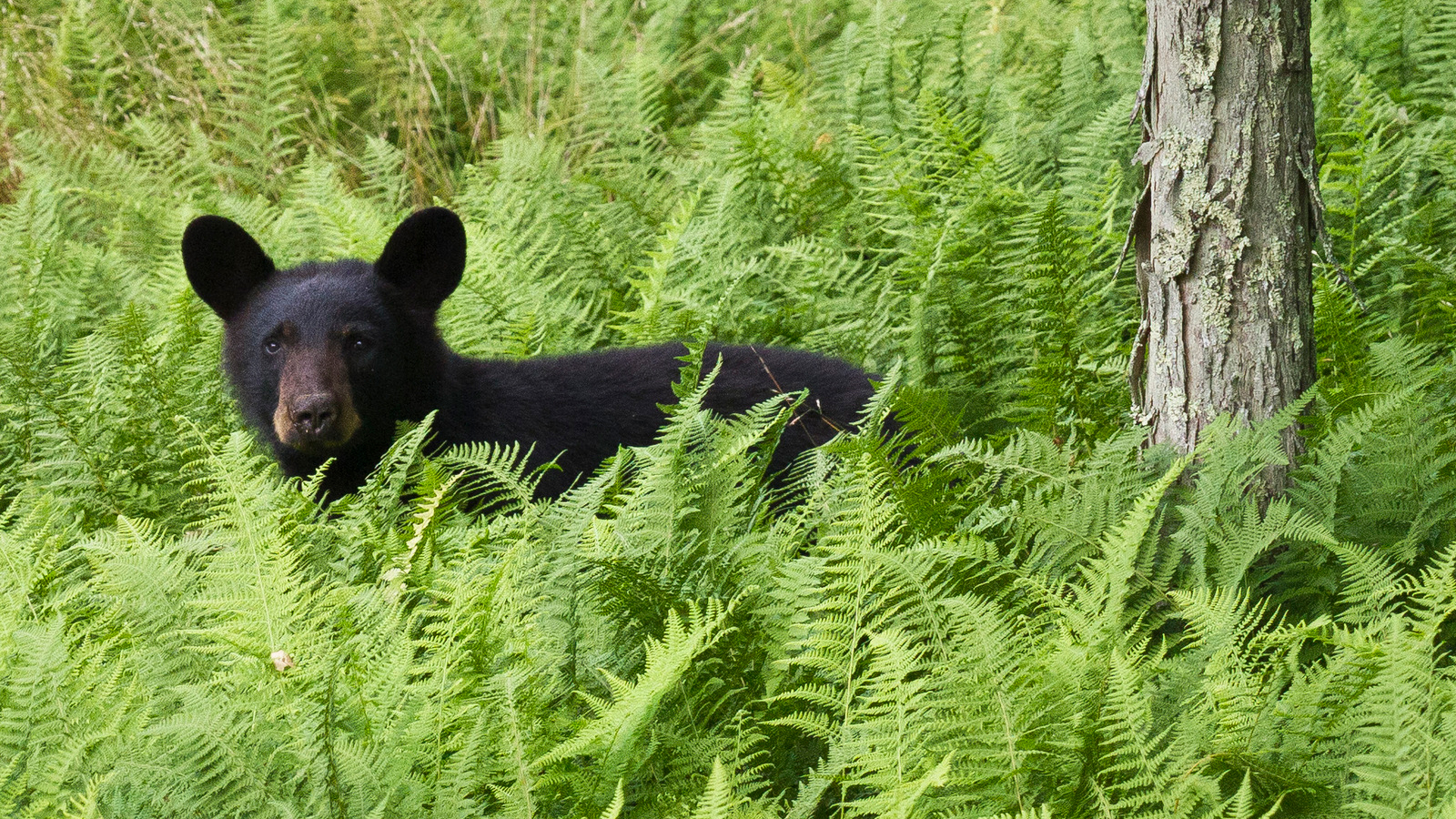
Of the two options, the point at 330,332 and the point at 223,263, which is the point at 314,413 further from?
the point at 223,263

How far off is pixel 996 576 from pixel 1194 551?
0.73 meters

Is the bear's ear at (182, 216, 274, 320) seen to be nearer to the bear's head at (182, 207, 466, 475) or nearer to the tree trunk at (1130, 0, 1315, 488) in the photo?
the bear's head at (182, 207, 466, 475)

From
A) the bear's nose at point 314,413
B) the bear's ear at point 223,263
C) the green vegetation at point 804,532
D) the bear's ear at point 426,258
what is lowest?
the green vegetation at point 804,532

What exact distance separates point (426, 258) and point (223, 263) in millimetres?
905

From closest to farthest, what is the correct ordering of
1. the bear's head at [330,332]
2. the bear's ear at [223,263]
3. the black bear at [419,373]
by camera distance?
the bear's head at [330,332] < the black bear at [419,373] < the bear's ear at [223,263]

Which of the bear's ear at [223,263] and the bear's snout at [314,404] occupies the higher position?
the bear's ear at [223,263]

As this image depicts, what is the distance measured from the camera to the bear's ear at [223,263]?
539 cm

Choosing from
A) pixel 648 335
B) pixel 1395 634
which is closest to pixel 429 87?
pixel 648 335

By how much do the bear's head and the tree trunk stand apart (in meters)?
3.05

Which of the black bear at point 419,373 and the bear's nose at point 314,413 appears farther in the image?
the black bear at point 419,373

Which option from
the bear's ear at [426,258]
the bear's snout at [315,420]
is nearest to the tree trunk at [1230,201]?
the bear's ear at [426,258]

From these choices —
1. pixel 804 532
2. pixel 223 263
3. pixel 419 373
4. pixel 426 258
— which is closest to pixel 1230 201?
pixel 804 532

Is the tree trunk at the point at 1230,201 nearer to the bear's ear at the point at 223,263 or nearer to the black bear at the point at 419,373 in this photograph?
the black bear at the point at 419,373

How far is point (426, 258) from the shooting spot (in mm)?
5664
